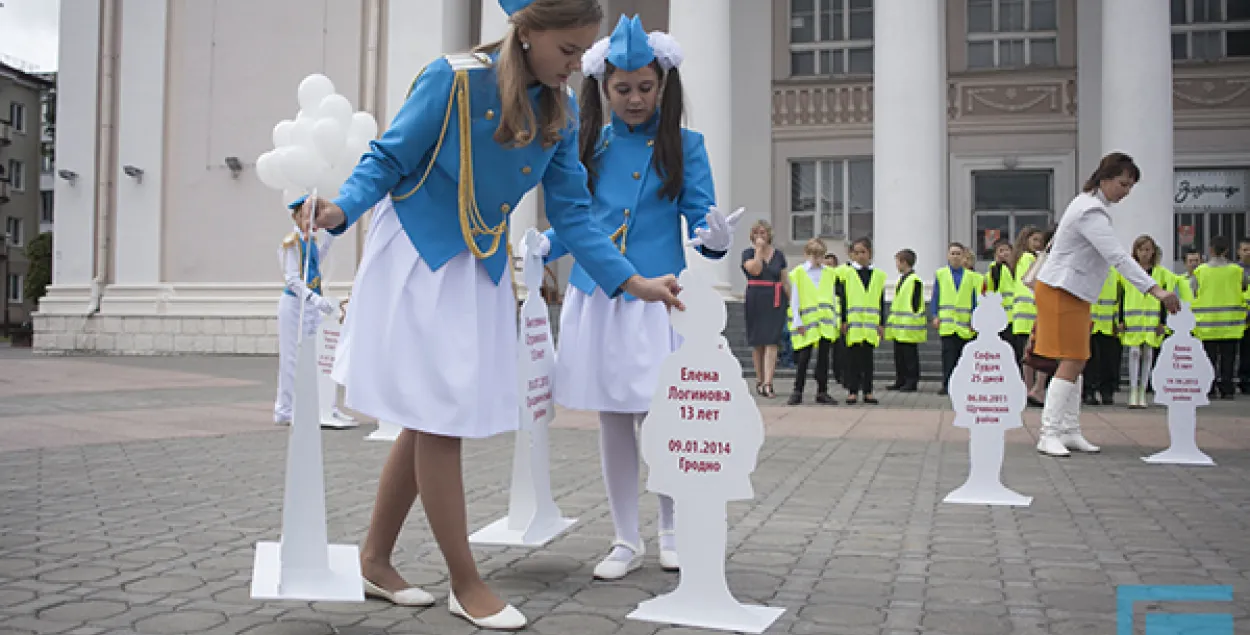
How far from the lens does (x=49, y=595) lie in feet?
11.4

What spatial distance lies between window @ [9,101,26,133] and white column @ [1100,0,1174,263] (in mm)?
58640

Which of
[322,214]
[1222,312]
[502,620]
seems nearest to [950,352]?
[1222,312]

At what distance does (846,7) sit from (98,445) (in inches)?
812

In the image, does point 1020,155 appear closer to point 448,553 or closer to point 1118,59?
point 1118,59

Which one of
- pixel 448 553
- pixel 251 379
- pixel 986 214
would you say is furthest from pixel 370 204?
pixel 986 214

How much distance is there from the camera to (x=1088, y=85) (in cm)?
2267

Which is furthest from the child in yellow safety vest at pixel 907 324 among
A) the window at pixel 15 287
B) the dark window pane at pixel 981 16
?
the window at pixel 15 287

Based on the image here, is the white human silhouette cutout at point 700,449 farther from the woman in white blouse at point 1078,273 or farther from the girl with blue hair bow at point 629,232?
the woman in white blouse at point 1078,273

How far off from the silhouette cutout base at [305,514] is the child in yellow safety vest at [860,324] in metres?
9.69

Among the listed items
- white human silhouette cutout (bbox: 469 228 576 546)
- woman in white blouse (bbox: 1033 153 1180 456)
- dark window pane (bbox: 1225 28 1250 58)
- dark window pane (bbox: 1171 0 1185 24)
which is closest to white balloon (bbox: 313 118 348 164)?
white human silhouette cutout (bbox: 469 228 576 546)

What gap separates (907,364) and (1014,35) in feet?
39.5

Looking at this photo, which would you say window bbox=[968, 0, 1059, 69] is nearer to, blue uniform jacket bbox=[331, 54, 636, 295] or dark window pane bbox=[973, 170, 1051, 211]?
dark window pane bbox=[973, 170, 1051, 211]

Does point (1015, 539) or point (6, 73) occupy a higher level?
point (6, 73)

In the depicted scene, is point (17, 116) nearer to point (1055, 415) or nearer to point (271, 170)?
point (271, 170)
